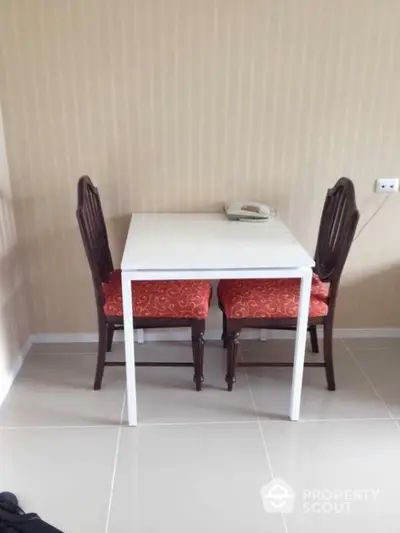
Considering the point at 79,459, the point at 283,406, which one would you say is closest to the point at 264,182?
the point at 283,406

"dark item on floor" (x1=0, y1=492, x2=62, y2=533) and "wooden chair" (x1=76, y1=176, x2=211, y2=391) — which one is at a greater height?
"wooden chair" (x1=76, y1=176, x2=211, y2=391)

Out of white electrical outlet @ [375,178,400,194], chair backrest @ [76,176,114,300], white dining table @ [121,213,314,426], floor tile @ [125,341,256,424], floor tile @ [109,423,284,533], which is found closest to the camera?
floor tile @ [109,423,284,533]

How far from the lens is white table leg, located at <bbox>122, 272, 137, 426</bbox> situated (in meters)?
1.99

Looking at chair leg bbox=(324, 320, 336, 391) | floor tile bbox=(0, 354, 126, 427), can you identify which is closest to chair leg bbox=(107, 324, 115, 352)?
floor tile bbox=(0, 354, 126, 427)

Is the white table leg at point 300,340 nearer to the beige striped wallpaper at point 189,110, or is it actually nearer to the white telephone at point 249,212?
the white telephone at point 249,212

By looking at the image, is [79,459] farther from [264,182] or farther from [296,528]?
[264,182]

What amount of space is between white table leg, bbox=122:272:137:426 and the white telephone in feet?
2.44

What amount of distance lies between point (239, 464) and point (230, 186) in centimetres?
134

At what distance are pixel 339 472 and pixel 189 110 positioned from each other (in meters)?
1.73

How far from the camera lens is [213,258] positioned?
201 cm

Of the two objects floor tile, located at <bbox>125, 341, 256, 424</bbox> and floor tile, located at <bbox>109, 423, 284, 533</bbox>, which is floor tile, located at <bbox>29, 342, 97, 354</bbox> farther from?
floor tile, located at <bbox>109, 423, 284, 533</bbox>

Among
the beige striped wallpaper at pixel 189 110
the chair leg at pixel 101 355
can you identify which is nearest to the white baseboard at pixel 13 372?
the beige striped wallpaper at pixel 189 110

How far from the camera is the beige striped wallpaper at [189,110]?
7.89ft

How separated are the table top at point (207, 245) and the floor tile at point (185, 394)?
0.72m
